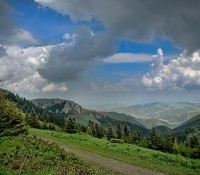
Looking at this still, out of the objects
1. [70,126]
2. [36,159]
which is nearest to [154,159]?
[36,159]

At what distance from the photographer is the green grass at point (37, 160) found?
1928 centimetres

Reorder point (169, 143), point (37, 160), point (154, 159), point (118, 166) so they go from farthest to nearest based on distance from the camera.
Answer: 1. point (169, 143)
2. point (154, 159)
3. point (118, 166)
4. point (37, 160)

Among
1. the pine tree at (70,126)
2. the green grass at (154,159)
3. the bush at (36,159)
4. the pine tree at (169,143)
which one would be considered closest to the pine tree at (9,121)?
the bush at (36,159)

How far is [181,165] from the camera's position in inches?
1236

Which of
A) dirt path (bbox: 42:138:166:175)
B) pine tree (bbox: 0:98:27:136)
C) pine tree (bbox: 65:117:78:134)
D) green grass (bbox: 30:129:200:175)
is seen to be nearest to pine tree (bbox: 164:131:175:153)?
pine tree (bbox: 65:117:78:134)

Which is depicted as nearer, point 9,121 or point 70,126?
point 9,121

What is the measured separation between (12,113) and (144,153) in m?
15.6

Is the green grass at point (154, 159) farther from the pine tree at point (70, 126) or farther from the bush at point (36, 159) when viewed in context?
the pine tree at point (70, 126)

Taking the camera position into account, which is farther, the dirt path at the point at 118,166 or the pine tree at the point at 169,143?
the pine tree at the point at 169,143

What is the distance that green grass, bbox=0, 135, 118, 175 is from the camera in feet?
63.3

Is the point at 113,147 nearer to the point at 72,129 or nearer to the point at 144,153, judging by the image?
the point at 144,153

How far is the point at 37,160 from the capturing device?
22.4 metres

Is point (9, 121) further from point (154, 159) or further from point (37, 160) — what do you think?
point (154, 159)

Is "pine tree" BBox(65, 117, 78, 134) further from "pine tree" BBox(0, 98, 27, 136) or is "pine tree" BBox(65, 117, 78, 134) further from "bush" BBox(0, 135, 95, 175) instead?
"bush" BBox(0, 135, 95, 175)
